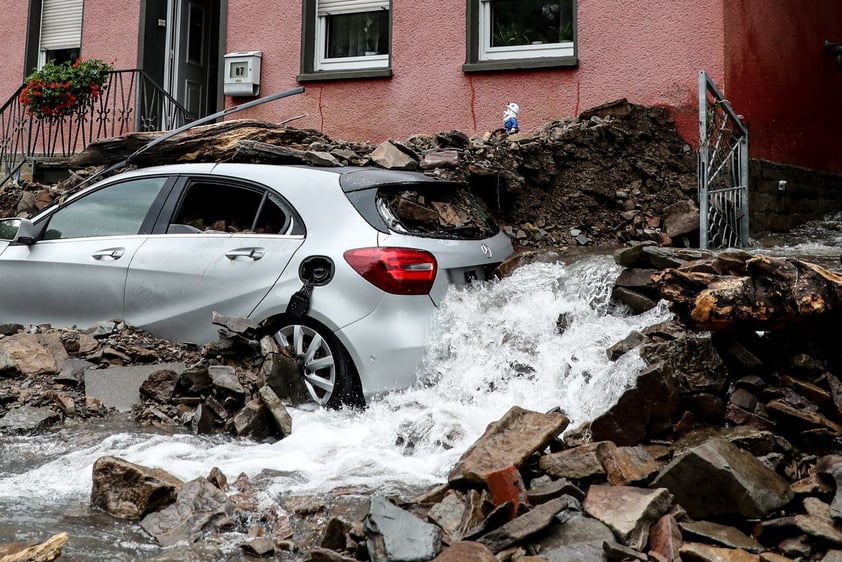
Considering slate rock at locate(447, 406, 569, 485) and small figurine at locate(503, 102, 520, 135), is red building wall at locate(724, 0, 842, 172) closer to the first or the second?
small figurine at locate(503, 102, 520, 135)

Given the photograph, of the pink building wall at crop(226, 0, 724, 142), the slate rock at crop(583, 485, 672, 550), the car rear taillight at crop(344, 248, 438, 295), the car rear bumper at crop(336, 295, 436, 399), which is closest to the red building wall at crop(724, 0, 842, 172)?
the pink building wall at crop(226, 0, 724, 142)

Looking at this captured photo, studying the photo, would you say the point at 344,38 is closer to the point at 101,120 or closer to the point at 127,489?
the point at 101,120

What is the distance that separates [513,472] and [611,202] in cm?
561

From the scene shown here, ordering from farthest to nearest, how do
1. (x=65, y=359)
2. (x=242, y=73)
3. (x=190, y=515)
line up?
1. (x=242, y=73)
2. (x=65, y=359)
3. (x=190, y=515)

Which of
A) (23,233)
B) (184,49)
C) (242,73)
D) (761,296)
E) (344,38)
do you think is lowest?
(761,296)

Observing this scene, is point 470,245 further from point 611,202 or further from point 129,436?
point 611,202

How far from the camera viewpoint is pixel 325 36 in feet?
36.0

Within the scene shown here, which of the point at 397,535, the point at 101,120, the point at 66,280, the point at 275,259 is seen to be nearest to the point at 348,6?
the point at 101,120

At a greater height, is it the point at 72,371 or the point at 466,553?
the point at 72,371

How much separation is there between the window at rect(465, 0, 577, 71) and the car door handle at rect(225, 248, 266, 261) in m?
5.22

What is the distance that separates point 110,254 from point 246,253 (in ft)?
3.98

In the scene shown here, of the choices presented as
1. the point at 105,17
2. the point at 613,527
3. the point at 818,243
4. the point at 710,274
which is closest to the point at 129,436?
the point at 613,527

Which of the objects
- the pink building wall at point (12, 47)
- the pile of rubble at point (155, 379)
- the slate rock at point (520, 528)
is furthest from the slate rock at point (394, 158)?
the pink building wall at point (12, 47)

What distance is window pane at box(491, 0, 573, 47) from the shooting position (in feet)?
31.9
